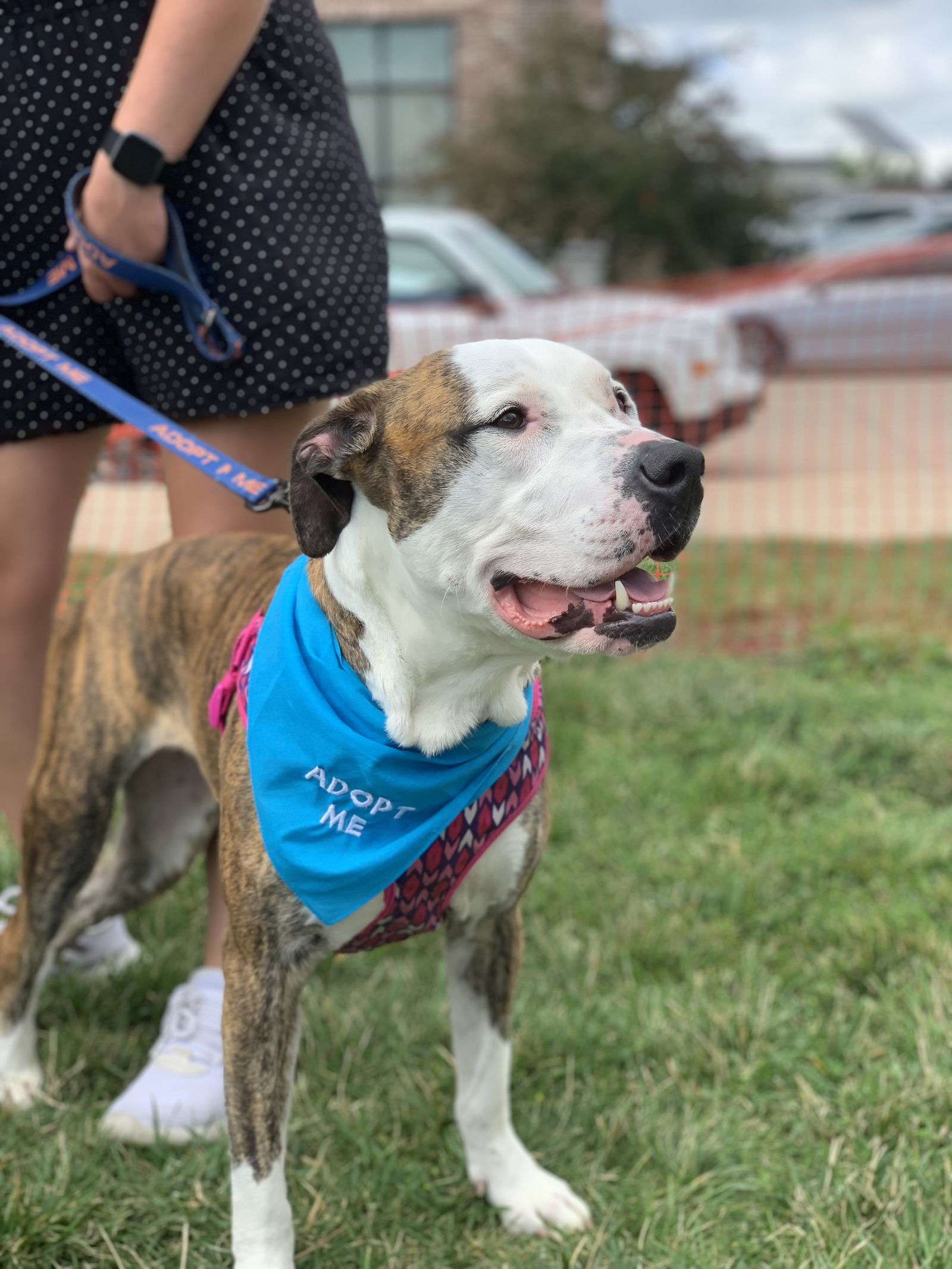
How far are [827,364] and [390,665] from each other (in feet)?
37.1

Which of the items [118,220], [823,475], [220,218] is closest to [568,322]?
[823,475]

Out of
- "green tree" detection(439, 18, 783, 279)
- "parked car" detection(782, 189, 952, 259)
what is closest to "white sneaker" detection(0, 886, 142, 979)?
"parked car" detection(782, 189, 952, 259)

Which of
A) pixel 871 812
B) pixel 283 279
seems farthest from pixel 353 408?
pixel 871 812

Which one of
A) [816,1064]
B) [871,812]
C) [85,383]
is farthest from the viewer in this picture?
[871,812]

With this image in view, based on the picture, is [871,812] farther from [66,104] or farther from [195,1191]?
[66,104]

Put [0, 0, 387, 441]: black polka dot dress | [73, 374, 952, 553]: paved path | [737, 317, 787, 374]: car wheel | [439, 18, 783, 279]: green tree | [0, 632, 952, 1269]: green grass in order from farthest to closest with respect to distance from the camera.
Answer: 1. [439, 18, 783, 279]: green tree
2. [737, 317, 787, 374]: car wheel
3. [73, 374, 952, 553]: paved path
4. [0, 0, 387, 441]: black polka dot dress
5. [0, 632, 952, 1269]: green grass

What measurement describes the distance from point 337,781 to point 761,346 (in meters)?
9.32

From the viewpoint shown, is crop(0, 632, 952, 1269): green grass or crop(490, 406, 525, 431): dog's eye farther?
crop(0, 632, 952, 1269): green grass

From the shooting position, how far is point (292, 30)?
257 cm

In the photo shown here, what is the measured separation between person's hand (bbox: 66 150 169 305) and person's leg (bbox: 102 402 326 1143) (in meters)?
0.35

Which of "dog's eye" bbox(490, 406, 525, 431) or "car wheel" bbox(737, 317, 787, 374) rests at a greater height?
"dog's eye" bbox(490, 406, 525, 431)

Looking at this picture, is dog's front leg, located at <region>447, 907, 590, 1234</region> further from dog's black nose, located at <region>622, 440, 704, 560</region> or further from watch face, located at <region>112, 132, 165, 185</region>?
watch face, located at <region>112, 132, 165, 185</region>

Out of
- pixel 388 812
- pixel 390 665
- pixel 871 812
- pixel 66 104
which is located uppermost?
pixel 66 104

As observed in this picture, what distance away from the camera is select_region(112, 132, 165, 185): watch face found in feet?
7.52
